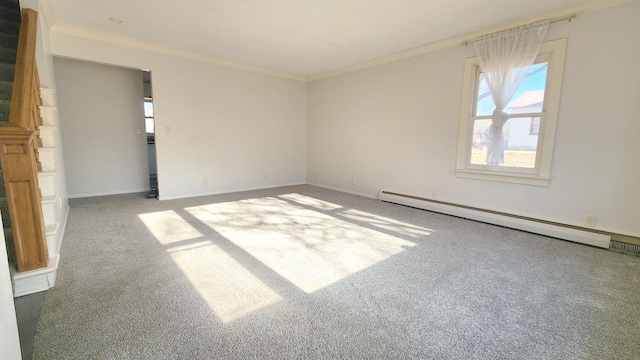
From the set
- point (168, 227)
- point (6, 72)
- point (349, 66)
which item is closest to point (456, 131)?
point (349, 66)

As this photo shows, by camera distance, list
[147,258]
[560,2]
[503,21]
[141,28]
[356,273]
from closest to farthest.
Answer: [356,273] < [147,258] < [560,2] < [503,21] < [141,28]

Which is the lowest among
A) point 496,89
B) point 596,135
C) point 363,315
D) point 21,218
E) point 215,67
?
point 363,315

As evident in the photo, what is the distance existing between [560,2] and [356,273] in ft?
11.1

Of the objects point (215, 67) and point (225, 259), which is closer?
point (225, 259)

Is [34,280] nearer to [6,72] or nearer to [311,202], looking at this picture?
[6,72]

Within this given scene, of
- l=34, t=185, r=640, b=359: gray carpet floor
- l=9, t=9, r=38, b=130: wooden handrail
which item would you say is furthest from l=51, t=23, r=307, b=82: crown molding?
l=34, t=185, r=640, b=359: gray carpet floor

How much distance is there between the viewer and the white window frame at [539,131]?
9.75 feet

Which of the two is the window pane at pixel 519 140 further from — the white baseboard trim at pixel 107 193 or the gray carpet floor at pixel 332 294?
the white baseboard trim at pixel 107 193

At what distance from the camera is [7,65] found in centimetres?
251

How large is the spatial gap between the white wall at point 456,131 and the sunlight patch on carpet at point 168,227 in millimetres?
3153

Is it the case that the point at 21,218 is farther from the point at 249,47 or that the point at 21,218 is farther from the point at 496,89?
the point at 496,89


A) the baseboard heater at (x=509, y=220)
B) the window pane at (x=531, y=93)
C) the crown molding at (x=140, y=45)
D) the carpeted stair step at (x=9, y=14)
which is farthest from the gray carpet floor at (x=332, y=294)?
the crown molding at (x=140, y=45)

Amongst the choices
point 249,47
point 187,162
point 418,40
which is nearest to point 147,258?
point 187,162

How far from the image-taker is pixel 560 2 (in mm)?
2736
